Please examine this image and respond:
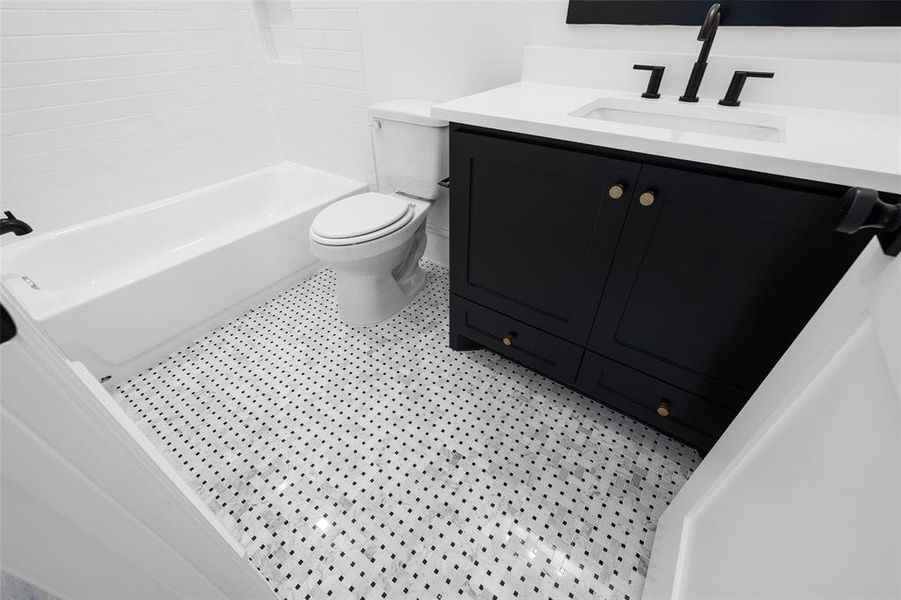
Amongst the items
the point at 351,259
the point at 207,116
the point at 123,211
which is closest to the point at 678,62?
the point at 351,259

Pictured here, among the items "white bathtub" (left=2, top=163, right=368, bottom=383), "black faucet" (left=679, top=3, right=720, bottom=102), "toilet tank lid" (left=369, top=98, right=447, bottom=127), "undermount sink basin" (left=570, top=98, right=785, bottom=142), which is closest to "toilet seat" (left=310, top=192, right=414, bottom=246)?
"toilet tank lid" (left=369, top=98, right=447, bottom=127)

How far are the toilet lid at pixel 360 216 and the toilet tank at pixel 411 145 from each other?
12 cm

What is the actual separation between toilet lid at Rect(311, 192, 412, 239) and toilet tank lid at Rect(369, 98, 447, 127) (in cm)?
30

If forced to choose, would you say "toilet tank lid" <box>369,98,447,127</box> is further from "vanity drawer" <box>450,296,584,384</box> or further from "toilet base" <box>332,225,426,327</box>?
"vanity drawer" <box>450,296,584,384</box>

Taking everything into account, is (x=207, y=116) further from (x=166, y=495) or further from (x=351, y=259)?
(x=166, y=495)

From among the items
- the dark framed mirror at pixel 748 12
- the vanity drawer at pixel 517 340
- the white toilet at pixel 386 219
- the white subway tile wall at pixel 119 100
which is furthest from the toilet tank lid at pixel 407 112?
the white subway tile wall at pixel 119 100

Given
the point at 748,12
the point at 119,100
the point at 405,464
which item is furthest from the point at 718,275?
the point at 119,100

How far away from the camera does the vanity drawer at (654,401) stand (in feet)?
3.25

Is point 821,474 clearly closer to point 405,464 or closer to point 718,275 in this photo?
point 718,275

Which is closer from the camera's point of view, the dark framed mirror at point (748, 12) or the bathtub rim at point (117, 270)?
the dark framed mirror at point (748, 12)

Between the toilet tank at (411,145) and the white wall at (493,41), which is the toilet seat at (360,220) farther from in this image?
the white wall at (493,41)

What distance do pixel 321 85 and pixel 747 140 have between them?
1819 mm

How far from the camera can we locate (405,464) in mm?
1151

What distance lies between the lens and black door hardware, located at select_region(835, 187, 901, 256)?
1.45ft
